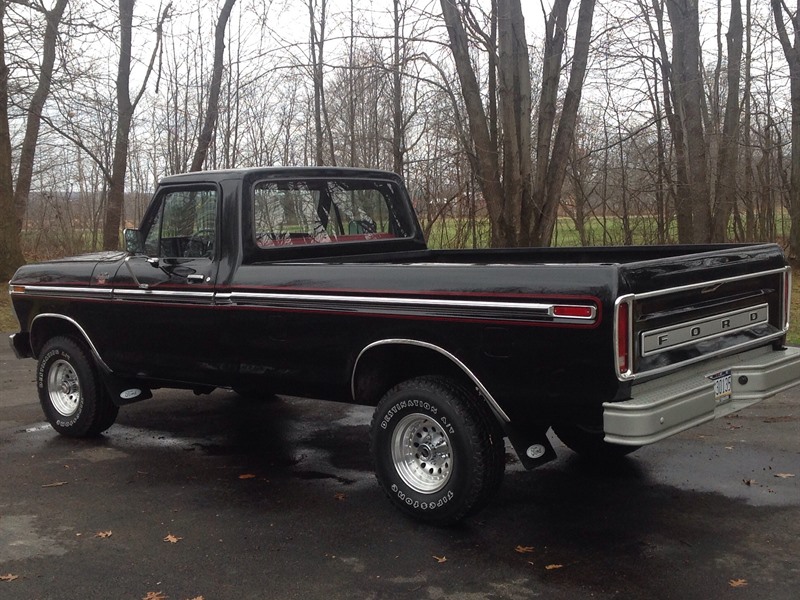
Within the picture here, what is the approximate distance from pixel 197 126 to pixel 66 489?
19440 millimetres

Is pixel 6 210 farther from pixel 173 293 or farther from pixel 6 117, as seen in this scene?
pixel 173 293

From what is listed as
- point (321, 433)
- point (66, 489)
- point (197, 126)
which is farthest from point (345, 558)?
point (197, 126)

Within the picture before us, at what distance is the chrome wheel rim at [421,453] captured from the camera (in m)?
4.96

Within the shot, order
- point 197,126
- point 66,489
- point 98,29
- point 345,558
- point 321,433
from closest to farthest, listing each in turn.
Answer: point 345,558, point 66,489, point 321,433, point 98,29, point 197,126

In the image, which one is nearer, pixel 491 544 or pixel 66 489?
pixel 491 544

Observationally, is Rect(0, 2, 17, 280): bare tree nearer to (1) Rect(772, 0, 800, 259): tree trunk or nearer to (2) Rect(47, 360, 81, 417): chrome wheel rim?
(2) Rect(47, 360, 81, 417): chrome wheel rim

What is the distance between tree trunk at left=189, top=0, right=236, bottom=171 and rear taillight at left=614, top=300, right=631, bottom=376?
18124mm

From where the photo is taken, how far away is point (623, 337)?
4164 millimetres

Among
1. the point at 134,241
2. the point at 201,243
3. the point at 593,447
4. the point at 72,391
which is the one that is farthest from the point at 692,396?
the point at 72,391

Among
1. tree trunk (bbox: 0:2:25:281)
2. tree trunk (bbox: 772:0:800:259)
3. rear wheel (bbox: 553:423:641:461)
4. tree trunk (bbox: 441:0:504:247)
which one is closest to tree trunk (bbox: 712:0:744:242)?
tree trunk (bbox: 772:0:800:259)

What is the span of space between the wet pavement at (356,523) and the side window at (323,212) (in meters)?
1.60

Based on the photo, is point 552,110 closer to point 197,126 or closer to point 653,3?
point 653,3

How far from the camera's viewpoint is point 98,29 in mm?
16391

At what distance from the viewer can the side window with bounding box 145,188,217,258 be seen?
6.09 metres
